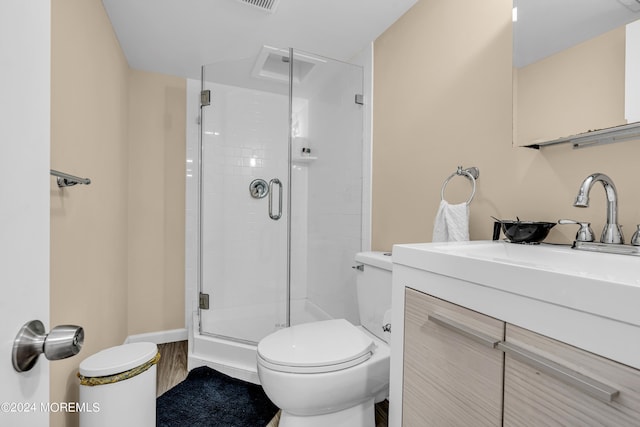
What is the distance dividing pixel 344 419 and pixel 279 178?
1.87 metres

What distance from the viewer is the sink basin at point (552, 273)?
0.48 metres

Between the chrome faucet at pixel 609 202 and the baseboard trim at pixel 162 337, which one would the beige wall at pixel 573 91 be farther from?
the baseboard trim at pixel 162 337

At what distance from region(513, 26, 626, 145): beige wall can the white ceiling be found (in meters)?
0.94

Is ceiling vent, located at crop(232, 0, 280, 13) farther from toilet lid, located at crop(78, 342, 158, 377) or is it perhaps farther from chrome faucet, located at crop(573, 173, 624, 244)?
toilet lid, located at crop(78, 342, 158, 377)

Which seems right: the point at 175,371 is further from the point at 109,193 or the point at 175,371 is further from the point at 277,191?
the point at 277,191

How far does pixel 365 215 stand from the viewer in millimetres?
2146

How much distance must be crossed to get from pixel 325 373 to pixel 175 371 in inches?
56.2

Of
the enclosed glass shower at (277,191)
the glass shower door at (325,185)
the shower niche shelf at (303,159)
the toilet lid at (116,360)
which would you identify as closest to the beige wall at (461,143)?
the glass shower door at (325,185)

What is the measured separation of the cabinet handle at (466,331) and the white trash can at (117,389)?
122cm

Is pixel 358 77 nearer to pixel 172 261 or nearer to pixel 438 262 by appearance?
pixel 438 262

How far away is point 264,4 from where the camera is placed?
5.61ft

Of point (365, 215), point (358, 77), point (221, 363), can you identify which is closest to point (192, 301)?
point (221, 363)

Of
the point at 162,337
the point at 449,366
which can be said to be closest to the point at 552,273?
the point at 449,366

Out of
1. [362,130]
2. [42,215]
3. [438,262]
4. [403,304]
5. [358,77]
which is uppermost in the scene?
[358,77]
